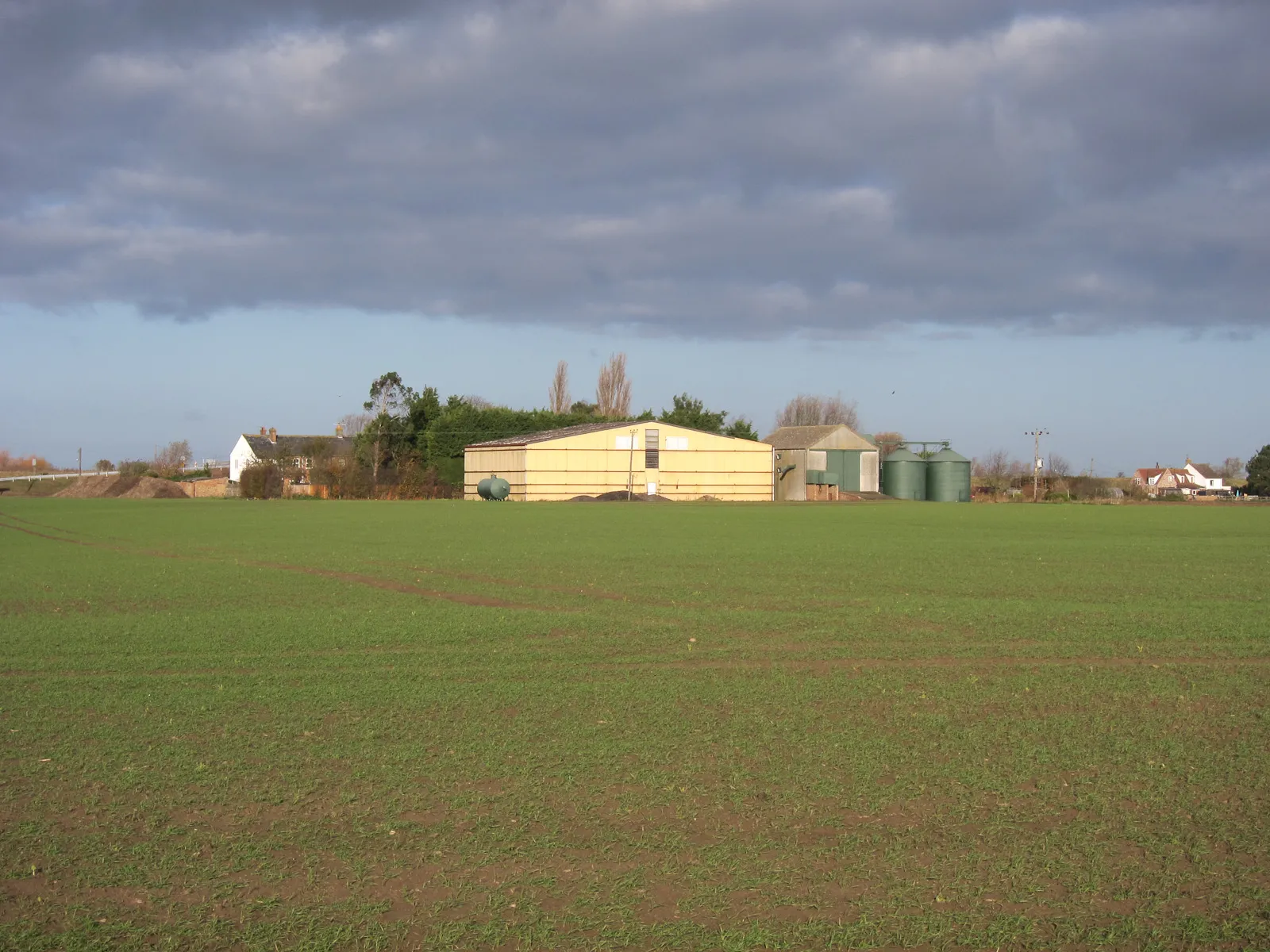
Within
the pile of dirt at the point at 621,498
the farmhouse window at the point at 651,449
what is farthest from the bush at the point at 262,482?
the farmhouse window at the point at 651,449

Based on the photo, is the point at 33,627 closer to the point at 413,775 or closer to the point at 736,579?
the point at 413,775

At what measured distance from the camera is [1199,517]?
50.7 meters

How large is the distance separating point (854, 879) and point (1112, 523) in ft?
134

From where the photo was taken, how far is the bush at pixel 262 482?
80.9 metres

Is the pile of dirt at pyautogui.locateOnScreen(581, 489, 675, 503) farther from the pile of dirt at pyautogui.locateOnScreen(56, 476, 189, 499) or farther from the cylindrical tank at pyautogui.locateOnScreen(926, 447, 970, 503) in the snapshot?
the pile of dirt at pyautogui.locateOnScreen(56, 476, 189, 499)

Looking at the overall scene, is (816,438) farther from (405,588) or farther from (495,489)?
(405,588)

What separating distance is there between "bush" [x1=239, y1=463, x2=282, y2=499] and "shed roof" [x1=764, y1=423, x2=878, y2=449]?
35795 mm

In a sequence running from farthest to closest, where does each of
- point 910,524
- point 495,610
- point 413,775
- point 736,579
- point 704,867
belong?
1. point 910,524
2. point 736,579
3. point 495,610
4. point 413,775
5. point 704,867

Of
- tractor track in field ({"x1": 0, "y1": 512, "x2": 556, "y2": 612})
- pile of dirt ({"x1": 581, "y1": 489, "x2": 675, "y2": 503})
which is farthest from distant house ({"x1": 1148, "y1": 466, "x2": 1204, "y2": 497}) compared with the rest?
tractor track in field ({"x1": 0, "y1": 512, "x2": 556, "y2": 612})

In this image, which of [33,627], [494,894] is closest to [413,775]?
[494,894]

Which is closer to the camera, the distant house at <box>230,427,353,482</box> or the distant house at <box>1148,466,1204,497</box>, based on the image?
the distant house at <box>230,427,353,482</box>

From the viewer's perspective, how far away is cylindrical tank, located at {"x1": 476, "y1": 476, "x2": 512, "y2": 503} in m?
72.8

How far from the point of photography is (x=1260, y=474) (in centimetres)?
12000

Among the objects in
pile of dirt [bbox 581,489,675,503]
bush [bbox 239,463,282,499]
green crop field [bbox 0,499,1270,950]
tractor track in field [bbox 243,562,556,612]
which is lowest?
green crop field [bbox 0,499,1270,950]
